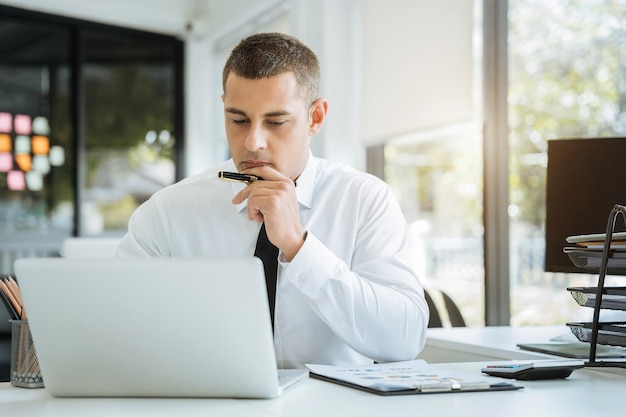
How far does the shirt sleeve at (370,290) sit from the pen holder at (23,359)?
1.56ft

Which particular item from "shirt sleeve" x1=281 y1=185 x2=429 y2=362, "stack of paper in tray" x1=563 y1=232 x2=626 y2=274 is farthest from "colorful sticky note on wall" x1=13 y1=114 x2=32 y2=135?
"stack of paper in tray" x1=563 y1=232 x2=626 y2=274

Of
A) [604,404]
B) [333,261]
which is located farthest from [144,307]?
[604,404]

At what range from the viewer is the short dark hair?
181cm

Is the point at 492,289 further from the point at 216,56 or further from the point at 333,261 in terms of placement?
the point at 216,56

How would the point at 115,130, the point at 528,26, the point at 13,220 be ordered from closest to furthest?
the point at 528,26, the point at 13,220, the point at 115,130

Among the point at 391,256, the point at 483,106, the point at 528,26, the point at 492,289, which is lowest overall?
the point at 492,289

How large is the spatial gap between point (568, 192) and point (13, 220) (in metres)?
4.75

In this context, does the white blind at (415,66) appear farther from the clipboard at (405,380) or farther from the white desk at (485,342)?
the clipboard at (405,380)

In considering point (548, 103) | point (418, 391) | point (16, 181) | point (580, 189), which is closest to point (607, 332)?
point (580, 189)

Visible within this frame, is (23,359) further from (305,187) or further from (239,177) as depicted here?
(305,187)

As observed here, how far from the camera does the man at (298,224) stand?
62.7 inches

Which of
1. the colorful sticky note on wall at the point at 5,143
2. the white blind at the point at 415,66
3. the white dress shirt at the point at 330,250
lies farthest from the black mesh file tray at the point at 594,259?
the colorful sticky note on wall at the point at 5,143

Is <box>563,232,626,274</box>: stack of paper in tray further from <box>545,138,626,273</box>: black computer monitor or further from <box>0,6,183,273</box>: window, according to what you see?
<box>0,6,183,273</box>: window

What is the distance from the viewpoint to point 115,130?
633 centimetres
